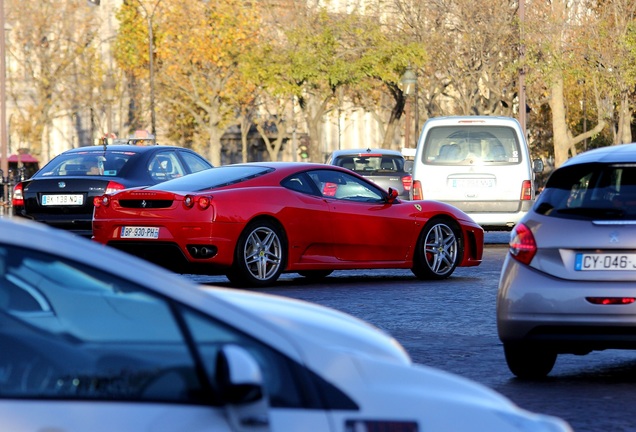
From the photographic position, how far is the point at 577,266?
806 cm

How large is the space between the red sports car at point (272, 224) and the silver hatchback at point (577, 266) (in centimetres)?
641

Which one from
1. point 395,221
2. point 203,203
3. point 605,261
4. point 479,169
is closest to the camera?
point 605,261

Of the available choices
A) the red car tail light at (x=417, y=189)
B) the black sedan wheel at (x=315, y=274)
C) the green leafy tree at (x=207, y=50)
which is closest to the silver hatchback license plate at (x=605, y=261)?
the black sedan wheel at (x=315, y=274)

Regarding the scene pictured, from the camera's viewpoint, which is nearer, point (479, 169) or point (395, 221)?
point (395, 221)

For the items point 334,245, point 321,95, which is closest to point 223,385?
point 334,245

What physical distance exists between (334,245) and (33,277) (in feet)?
39.1

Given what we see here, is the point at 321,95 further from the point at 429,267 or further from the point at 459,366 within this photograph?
the point at 459,366

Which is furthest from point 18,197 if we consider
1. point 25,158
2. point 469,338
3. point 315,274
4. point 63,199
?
point 25,158

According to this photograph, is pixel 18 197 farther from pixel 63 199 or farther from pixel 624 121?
pixel 624 121

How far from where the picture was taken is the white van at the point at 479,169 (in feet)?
70.3

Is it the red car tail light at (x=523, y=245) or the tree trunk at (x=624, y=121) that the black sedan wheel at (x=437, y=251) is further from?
the tree trunk at (x=624, y=121)

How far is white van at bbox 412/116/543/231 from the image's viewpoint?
21.4m

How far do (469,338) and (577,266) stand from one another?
9.34 feet

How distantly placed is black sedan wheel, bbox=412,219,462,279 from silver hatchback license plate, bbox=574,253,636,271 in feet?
26.6
